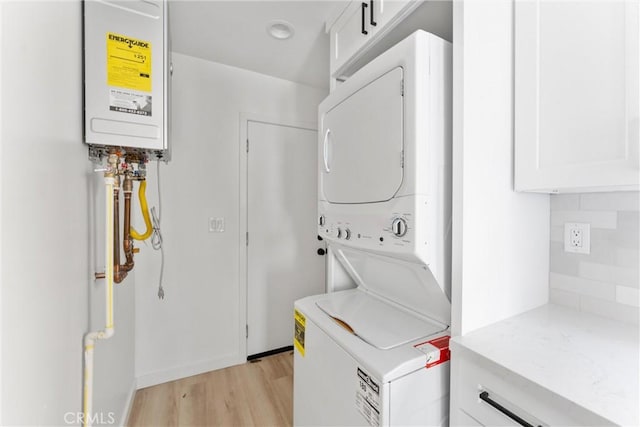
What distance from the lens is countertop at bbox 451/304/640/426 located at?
707 millimetres

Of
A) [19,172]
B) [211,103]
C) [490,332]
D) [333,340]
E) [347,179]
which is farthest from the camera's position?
[211,103]

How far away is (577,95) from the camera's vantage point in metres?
0.98

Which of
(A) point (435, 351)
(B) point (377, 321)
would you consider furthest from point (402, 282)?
(A) point (435, 351)

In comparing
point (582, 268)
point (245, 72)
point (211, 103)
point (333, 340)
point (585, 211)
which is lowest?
point (333, 340)

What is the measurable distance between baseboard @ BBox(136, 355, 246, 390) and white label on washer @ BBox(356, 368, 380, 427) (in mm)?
1830

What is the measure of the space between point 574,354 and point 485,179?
0.64 meters

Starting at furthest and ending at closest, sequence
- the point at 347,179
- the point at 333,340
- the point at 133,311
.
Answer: the point at 133,311
the point at 347,179
the point at 333,340

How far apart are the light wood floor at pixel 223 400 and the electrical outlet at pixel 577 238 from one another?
6.38 feet

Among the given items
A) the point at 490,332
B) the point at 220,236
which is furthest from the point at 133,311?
the point at 490,332

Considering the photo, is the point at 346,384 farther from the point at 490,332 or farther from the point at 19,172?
the point at 19,172

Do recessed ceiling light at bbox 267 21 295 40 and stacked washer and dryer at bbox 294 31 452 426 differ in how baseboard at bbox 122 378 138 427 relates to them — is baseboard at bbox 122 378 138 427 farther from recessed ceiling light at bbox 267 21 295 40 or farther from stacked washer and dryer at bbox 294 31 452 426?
recessed ceiling light at bbox 267 21 295 40

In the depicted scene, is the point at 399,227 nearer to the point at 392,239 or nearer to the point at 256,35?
the point at 392,239

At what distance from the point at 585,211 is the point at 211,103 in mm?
2608

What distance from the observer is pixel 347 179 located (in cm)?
136
